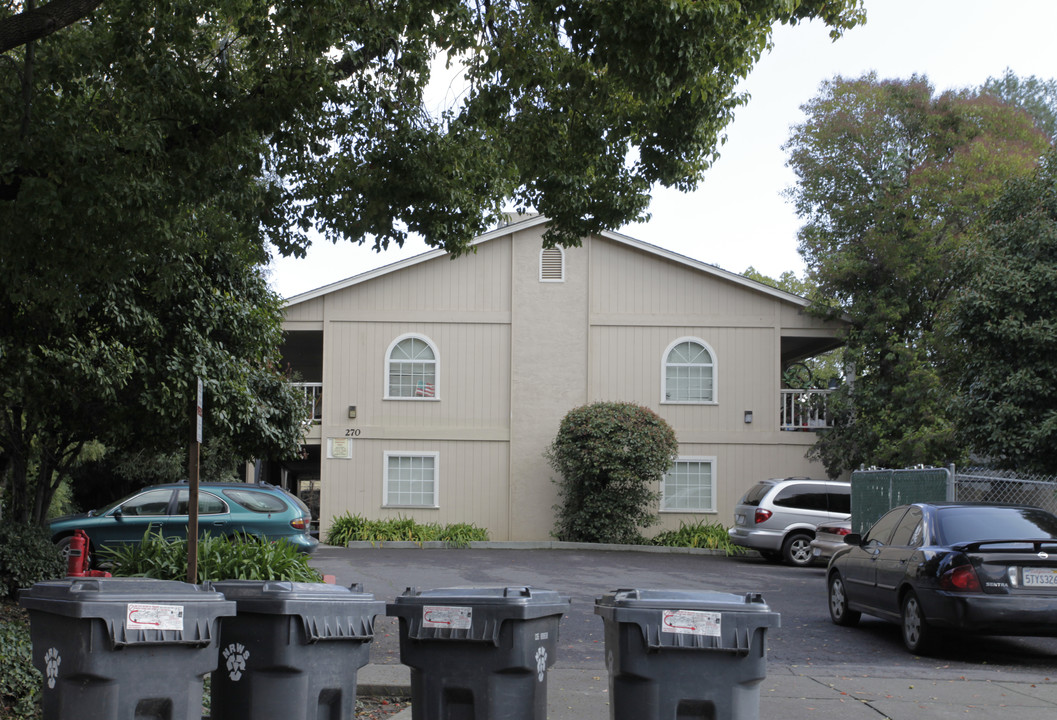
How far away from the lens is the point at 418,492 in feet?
80.9

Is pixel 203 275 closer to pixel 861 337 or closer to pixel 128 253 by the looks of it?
pixel 128 253

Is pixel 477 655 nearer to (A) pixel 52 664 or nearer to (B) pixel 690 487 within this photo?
(A) pixel 52 664

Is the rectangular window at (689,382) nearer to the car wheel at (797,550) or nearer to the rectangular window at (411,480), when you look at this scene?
the car wheel at (797,550)

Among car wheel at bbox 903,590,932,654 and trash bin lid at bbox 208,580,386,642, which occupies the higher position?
trash bin lid at bbox 208,580,386,642

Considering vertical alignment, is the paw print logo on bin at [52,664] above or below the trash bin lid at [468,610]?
below

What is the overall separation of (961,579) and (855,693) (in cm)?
184

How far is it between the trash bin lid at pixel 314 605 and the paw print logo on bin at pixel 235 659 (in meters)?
0.20

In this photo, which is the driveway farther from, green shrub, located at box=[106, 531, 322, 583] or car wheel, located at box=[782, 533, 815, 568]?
green shrub, located at box=[106, 531, 322, 583]

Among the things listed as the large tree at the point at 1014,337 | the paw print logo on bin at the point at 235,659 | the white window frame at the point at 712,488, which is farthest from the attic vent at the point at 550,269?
the paw print logo on bin at the point at 235,659

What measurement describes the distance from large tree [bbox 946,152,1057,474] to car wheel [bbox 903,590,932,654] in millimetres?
7886

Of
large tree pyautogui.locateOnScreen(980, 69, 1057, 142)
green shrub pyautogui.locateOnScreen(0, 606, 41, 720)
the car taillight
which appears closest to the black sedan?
the car taillight

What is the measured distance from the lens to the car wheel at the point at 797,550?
20.2m

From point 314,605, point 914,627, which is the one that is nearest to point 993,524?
point 914,627

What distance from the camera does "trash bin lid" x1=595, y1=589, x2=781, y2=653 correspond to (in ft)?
16.4
